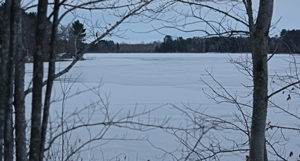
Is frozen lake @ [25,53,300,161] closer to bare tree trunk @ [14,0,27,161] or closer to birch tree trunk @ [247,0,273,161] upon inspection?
bare tree trunk @ [14,0,27,161]

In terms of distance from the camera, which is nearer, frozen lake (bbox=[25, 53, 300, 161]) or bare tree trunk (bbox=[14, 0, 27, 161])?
bare tree trunk (bbox=[14, 0, 27, 161])

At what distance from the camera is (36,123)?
4.91 feet

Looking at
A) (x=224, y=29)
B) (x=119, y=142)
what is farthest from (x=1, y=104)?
(x=119, y=142)

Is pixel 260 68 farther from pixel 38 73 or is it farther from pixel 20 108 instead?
pixel 20 108

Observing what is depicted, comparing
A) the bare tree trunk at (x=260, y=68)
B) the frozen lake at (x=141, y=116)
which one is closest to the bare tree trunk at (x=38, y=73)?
the frozen lake at (x=141, y=116)

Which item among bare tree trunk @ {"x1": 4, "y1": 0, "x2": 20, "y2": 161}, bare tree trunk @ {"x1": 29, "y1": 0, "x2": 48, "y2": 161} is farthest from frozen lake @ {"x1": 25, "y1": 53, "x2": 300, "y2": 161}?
bare tree trunk @ {"x1": 4, "y1": 0, "x2": 20, "y2": 161}

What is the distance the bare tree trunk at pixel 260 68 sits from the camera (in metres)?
2.27

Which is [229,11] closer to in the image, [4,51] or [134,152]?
[4,51]

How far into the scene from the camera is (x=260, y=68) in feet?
7.61

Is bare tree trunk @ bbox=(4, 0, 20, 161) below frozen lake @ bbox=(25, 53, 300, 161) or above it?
above

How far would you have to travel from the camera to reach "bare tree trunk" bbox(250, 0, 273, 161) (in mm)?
2270

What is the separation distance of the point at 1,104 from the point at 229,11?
2.24 meters

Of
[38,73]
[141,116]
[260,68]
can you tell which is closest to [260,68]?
[260,68]

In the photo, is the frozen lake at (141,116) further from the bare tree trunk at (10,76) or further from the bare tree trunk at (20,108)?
the bare tree trunk at (10,76)
